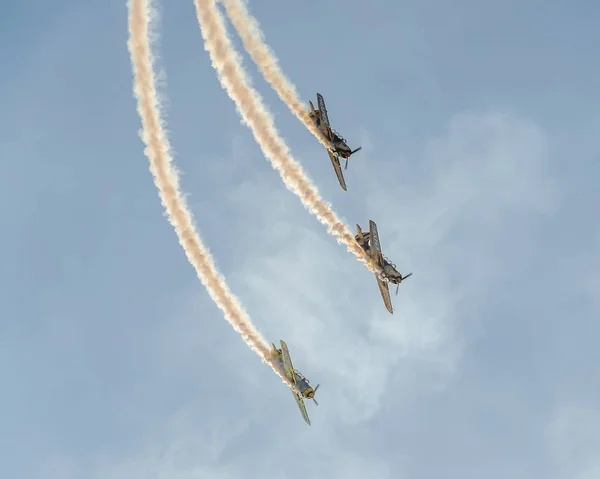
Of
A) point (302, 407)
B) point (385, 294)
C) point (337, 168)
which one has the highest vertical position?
point (337, 168)

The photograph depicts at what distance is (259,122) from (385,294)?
68.2ft

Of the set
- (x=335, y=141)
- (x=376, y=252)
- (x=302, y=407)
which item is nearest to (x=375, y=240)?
(x=376, y=252)

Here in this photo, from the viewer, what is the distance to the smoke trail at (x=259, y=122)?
56.8 meters

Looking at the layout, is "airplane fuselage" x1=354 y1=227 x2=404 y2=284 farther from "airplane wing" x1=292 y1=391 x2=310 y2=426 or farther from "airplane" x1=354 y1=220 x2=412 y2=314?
"airplane wing" x1=292 y1=391 x2=310 y2=426

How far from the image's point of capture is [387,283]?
72312 millimetres

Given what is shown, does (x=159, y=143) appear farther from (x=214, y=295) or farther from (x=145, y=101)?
(x=214, y=295)

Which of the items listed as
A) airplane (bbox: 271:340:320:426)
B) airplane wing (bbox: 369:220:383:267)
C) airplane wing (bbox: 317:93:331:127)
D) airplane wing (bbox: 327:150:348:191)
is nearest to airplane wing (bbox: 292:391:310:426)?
airplane (bbox: 271:340:320:426)

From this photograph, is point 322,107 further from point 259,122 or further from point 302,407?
point 302,407

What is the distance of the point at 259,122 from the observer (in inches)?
2442

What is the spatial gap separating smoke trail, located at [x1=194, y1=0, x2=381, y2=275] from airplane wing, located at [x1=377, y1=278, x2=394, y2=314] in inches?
56.8

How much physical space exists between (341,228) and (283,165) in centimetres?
877

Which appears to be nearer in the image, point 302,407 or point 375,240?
point 375,240

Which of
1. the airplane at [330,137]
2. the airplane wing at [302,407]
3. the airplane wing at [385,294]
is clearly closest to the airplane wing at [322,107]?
the airplane at [330,137]

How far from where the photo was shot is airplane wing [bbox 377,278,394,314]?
7275cm
